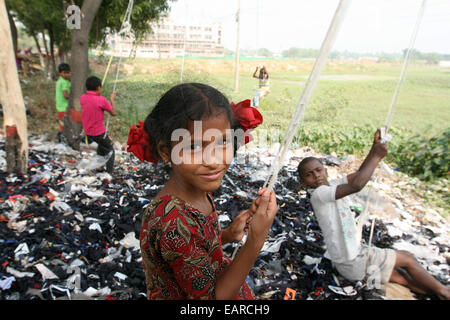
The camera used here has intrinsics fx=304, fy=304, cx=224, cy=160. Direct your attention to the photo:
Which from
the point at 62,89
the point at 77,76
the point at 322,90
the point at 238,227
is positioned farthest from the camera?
the point at 322,90

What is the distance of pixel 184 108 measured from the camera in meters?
1.17

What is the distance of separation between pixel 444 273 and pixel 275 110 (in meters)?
2.44

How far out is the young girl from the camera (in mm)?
1058

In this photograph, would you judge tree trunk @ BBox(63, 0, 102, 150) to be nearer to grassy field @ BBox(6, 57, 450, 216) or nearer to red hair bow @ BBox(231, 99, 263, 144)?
grassy field @ BBox(6, 57, 450, 216)

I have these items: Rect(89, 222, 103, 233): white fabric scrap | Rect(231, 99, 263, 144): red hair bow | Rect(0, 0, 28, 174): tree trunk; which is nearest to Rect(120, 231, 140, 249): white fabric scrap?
Rect(89, 222, 103, 233): white fabric scrap

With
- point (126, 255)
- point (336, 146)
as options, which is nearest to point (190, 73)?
point (126, 255)

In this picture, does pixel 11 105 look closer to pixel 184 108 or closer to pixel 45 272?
pixel 45 272

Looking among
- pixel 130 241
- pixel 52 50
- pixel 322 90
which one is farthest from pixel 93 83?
pixel 52 50

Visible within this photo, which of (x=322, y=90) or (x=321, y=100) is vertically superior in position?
(x=322, y=90)

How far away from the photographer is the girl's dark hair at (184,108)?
1.16 metres

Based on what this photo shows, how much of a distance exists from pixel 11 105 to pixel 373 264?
5.01m

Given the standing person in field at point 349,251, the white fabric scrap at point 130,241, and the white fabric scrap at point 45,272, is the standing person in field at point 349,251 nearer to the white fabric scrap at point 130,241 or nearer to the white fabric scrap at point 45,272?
the white fabric scrap at point 130,241

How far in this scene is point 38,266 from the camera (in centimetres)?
274

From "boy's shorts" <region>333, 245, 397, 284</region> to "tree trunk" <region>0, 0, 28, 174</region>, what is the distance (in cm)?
465
